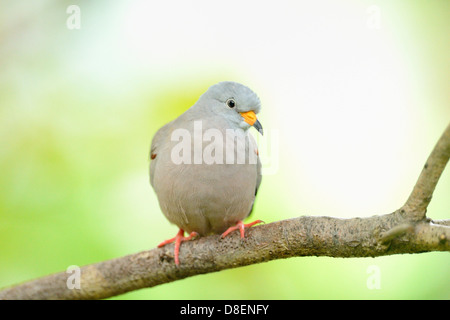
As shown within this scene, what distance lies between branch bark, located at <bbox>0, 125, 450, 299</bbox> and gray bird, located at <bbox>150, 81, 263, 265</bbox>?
117 millimetres

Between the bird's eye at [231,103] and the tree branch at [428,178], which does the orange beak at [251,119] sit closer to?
the bird's eye at [231,103]

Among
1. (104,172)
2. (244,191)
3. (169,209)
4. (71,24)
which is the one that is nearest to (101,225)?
(104,172)

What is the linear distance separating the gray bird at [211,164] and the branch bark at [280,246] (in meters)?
0.12

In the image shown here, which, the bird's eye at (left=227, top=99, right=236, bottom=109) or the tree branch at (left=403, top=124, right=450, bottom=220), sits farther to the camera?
the bird's eye at (left=227, top=99, right=236, bottom=109)

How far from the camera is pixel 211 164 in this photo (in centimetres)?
274

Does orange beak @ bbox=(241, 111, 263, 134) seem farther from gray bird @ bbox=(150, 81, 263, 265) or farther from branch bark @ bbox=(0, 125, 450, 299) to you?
branch bark @ bbox=(0, 125, 450, 299)

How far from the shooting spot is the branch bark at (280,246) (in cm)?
203

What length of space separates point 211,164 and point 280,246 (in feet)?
2.00

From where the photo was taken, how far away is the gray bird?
276 cm

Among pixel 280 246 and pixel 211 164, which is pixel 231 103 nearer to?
pixel 211 164

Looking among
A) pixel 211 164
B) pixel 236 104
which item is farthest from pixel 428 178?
pixel 236 104

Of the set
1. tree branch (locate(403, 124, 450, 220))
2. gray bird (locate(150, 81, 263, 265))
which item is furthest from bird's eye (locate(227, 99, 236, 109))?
tree branch (locate(403, 124, 450, 220))

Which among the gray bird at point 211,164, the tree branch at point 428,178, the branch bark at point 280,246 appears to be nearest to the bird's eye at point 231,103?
the gray bird at point 211,164
